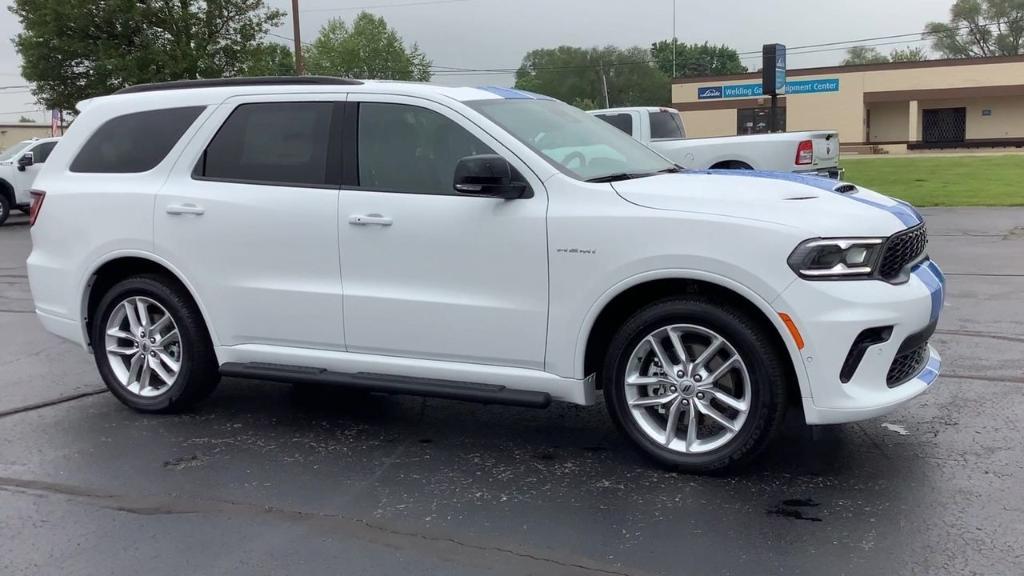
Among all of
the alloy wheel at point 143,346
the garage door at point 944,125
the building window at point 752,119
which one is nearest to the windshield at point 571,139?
the alloy wheel at point 143,346

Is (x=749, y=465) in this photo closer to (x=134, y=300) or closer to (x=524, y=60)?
(x=134, y=300)

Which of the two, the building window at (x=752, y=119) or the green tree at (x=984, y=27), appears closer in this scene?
the building window at (x=752, y=119)

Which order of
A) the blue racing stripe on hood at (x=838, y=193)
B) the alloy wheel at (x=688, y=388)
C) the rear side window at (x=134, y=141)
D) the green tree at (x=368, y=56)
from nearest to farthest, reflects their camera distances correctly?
the alloy wheel at (x=688, y=388)
the blue racing stripe on hood at (x=838, y=193)
the rear side window at (x=134, y=141)
the green tree at (x=368, y=56)

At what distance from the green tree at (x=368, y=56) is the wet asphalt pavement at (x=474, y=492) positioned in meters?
72.3

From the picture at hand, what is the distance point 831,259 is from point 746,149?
11641 millimetres

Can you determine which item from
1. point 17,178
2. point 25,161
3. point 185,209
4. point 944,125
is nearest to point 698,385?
point 185,209

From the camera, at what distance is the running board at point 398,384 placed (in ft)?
15.1

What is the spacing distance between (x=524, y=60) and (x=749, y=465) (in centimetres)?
11662

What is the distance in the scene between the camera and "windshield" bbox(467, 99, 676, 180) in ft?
15.9

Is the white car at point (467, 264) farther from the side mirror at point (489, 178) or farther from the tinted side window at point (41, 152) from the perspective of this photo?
the tinted side window at point (41, 152)

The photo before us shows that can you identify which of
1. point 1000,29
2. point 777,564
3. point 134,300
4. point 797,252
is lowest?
point 777,564

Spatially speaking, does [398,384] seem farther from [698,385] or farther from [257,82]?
[257,82]

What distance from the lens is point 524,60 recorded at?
385 ft

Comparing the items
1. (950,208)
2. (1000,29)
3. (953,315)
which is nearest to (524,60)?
(1000,29)
